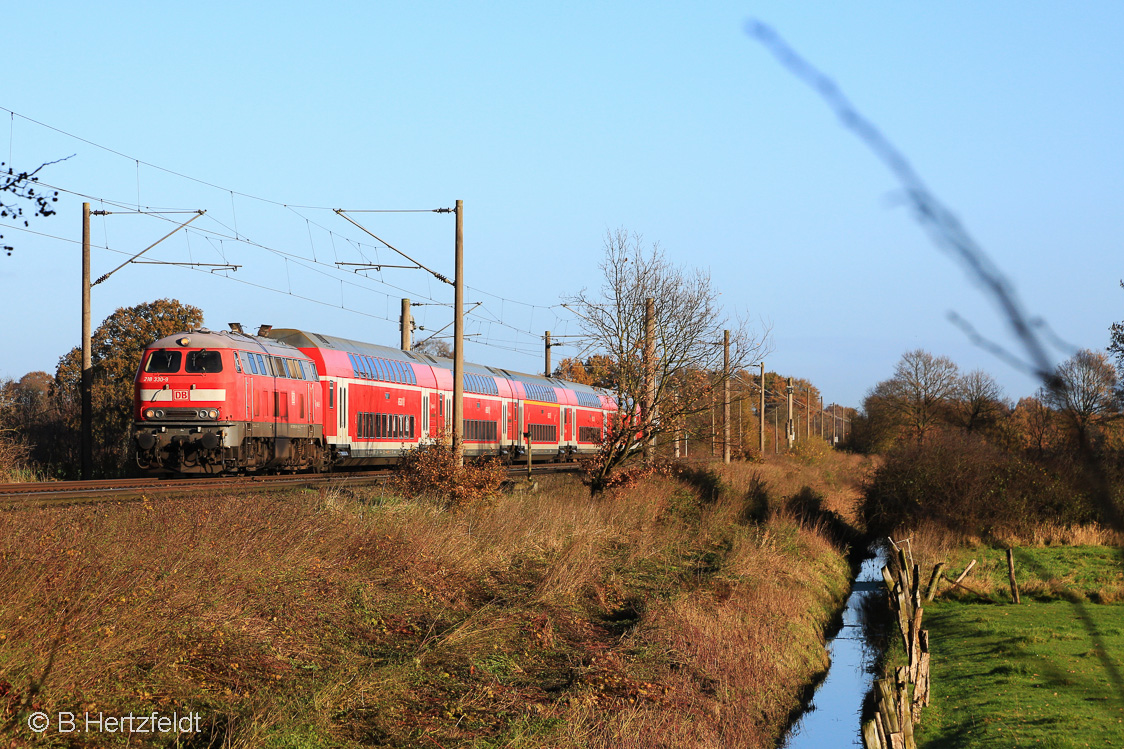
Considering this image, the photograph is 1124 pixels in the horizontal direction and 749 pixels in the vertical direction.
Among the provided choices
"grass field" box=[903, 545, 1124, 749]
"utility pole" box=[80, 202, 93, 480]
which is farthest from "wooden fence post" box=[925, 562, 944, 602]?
"utility pole" box=[80, 202, 93, 480]

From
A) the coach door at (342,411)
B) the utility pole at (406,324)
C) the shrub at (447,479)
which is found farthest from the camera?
the utility pole at (406,324)

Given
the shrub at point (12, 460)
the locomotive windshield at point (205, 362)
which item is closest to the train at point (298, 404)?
the locomotive windshield at point (205, 362)

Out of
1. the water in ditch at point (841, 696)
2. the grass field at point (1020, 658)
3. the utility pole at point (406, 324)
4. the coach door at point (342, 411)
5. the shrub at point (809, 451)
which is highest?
the utility pole at point (406, 324)

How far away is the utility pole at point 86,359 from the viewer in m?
23.8

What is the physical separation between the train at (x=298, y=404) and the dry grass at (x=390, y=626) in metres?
6.23

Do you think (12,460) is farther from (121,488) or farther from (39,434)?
(121,488)

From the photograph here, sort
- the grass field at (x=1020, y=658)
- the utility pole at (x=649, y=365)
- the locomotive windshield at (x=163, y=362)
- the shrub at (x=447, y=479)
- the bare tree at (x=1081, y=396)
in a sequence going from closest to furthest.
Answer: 1. the bare tree at (x=1081, y=396)
2. the grass field at (x=1020, y=658)
3. the shrub at (x=447, y=479)
4. the locomotive windshield at (x=163, y=362)
5. the utility pole at (x=649, y=365)

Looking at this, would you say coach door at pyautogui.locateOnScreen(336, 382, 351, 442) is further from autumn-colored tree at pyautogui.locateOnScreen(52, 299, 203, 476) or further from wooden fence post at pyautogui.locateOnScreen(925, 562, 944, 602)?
wooden fence post at pyautogui.locateOnScreen(925, 562, 944, 602)

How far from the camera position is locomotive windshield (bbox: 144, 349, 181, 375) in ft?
78.7

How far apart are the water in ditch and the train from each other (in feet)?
30.3

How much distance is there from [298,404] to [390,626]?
15.7m

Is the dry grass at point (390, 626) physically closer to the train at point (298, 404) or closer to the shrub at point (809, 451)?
the train at point (298, 404)

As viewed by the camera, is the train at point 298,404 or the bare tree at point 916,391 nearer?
the train at point 298,404

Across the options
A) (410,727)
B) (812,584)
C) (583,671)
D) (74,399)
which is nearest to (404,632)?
(583,671)
